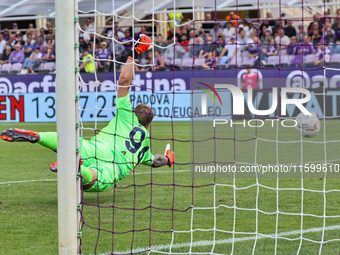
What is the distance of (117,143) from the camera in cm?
465

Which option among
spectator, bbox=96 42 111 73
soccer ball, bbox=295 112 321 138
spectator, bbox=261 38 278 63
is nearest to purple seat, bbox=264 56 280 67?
spectator, bbox=261 38 278 63

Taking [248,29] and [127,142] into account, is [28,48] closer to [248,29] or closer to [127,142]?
[248,29]

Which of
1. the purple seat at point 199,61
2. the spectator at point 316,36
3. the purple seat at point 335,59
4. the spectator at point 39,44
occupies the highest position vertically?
the spectator at point 39,44

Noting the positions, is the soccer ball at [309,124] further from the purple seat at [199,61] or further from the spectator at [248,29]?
the spectator at [248,29]

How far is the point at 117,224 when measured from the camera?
4.12 m

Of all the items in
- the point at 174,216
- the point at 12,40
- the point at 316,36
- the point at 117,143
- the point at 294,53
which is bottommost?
the point at 174,216

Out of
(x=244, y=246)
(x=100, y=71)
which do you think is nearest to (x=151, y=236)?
(x=244, y=246)

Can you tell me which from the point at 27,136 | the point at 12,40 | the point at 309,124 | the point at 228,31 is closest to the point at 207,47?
the point at 228,31

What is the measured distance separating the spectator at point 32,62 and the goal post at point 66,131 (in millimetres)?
14487

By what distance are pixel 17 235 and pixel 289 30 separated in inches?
489

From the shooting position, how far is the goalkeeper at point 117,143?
4.11 meters

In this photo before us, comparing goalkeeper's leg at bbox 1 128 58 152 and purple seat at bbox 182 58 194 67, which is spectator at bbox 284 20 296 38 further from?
goalkeeper's leg at bbox 1 128 58 152

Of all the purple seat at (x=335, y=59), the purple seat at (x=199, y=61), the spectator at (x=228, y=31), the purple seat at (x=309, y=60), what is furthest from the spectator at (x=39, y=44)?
the purple seat at (x=335, y=59)

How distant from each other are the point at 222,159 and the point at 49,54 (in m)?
11.2
